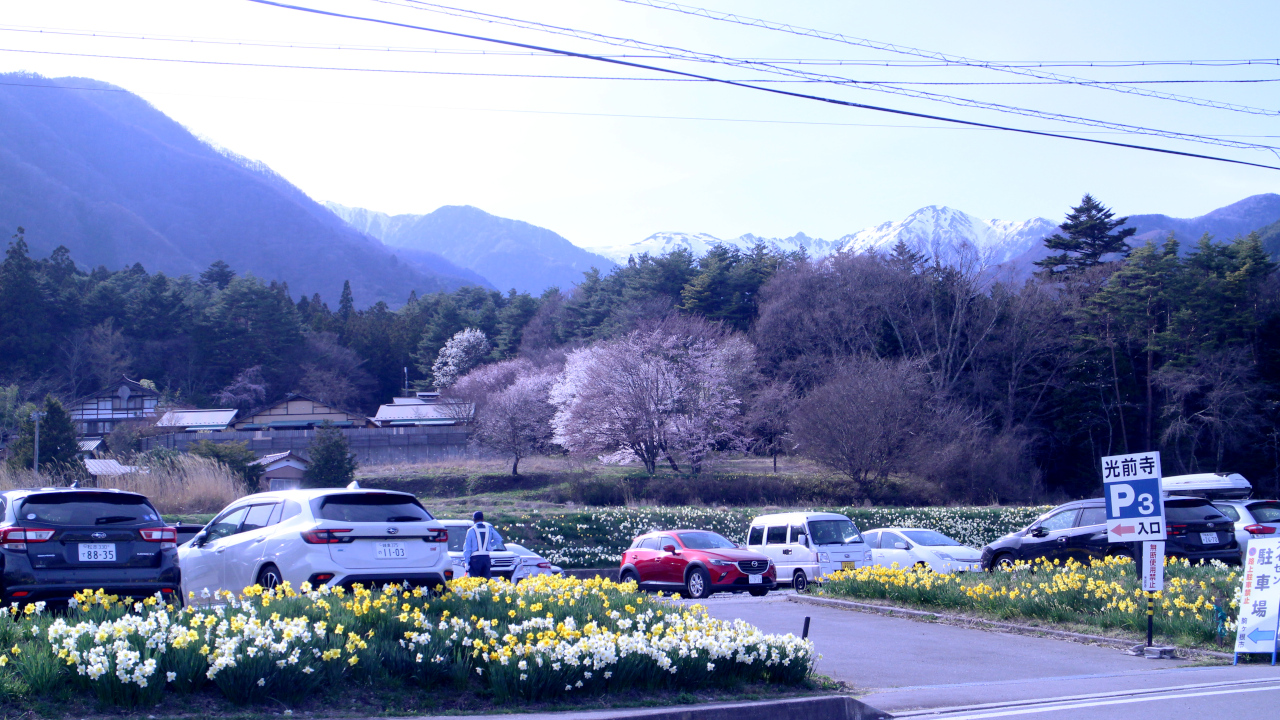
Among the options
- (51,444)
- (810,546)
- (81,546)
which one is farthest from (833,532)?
(51,444)

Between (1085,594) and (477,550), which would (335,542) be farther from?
(1085,594)

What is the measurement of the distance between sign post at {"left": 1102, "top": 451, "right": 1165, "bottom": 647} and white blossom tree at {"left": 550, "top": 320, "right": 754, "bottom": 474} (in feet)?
122

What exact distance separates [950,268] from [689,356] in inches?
785

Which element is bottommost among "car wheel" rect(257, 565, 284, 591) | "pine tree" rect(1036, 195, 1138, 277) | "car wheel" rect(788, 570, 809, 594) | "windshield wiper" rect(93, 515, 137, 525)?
"car wheel" rect(788, 570, 809, 594)

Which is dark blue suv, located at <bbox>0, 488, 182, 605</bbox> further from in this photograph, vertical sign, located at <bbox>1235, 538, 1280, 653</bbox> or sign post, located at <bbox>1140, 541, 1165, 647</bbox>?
vertical sign, located at <bbox>1235, 538, 1280, 653</bbox>

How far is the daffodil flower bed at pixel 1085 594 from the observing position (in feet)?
36.8

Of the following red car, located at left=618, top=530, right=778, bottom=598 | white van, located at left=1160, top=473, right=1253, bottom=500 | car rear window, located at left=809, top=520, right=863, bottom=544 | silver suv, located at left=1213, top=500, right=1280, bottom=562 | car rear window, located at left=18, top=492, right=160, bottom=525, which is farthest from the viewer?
Result: car rear window, located at left=809, top=520, right=863, bottom=544

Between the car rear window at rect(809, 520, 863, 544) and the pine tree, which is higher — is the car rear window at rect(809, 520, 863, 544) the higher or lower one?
the lower one

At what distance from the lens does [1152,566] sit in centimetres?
1105

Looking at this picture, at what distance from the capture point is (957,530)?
32500 millimetres

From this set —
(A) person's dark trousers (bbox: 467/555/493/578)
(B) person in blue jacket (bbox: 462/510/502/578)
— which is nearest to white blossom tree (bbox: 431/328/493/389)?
(B) person in blue jacket (bbox: 462/510/502/578)

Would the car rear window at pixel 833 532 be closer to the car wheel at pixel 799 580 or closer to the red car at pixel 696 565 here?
the car wheel at pixel 799 580

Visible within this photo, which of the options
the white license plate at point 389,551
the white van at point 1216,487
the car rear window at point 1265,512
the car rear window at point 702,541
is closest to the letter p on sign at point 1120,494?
the white license plate at point 389,551

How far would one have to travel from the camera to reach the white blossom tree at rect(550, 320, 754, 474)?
50125 mm
